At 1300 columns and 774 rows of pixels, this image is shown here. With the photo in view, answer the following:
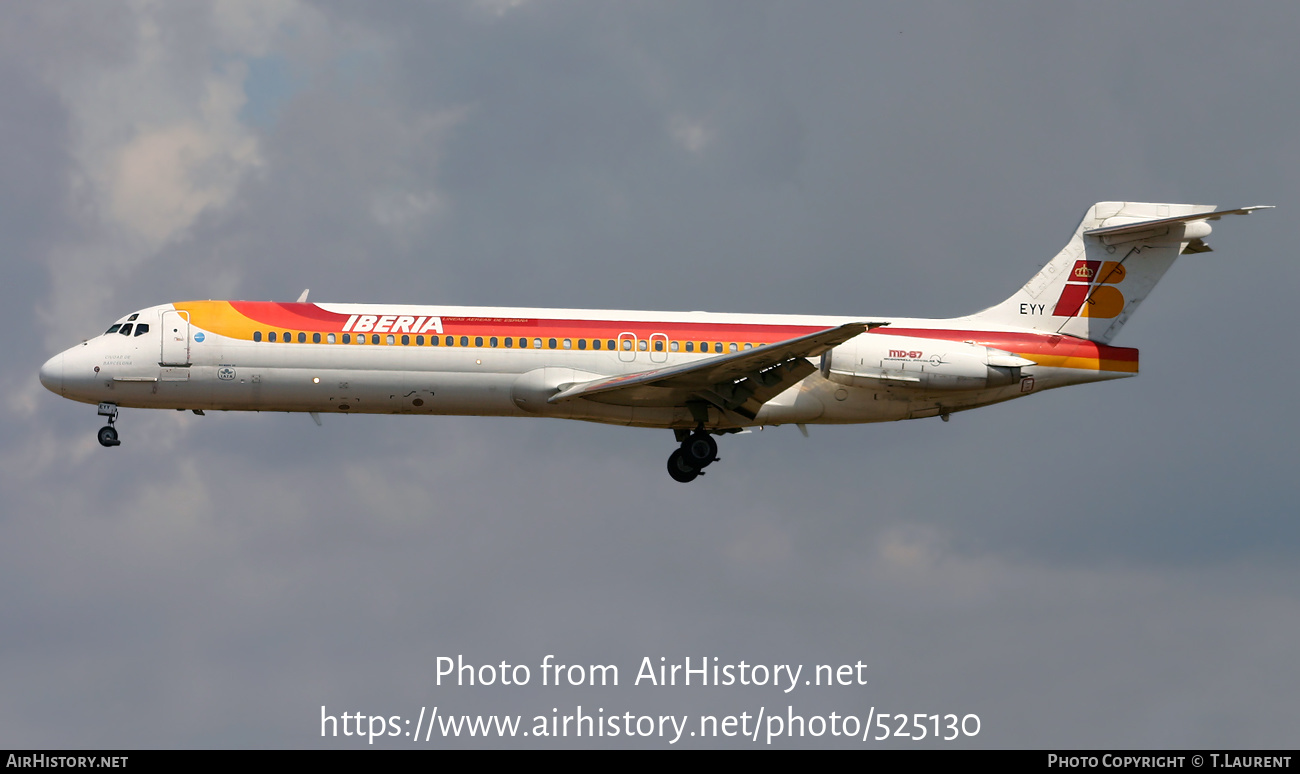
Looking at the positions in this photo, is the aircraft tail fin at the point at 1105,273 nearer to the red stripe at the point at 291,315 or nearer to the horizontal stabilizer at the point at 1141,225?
the horizontal stabilizer at the point at 1141,225

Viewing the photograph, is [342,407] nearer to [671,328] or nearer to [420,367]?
[420,367]

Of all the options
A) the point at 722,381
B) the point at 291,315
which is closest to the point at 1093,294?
the point at 722,381

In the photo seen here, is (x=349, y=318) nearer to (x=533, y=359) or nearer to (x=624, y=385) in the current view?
(x=533, y=359)

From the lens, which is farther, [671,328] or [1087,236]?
[1087,236]

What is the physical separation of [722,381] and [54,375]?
15.0 meters

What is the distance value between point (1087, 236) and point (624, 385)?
12.7 m

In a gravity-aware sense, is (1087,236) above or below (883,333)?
above

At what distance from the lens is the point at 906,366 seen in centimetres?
3653

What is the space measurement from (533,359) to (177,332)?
8023 mm

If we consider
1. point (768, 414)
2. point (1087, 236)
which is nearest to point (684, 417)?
point (768, 414)

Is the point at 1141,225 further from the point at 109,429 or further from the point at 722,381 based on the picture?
the point at 109,429

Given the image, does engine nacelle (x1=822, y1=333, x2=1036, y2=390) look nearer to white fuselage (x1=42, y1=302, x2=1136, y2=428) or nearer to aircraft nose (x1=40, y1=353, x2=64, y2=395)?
white fuselage (x1=42, y1=302, x2=1136, y2=428)

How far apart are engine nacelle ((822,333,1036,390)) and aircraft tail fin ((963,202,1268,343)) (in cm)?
268

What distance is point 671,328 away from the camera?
122 ft
